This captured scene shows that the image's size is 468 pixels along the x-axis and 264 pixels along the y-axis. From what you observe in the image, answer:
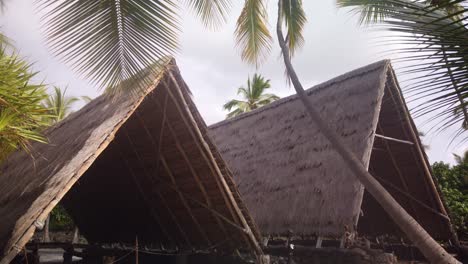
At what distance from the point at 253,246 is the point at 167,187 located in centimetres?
176

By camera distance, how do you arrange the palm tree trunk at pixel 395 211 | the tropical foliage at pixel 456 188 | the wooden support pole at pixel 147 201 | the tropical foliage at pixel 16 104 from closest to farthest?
the tropical foliage at pixel 16 104
the palm tree trunk at pixel 395 211
the wooden support pole at pixel 147 201
the tropical foliage at pixel 456 188

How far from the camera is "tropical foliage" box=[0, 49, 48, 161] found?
3.14m

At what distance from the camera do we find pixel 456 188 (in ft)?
38.6

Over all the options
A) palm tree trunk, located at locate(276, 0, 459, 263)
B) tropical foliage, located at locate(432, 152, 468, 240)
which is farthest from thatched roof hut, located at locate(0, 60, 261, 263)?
tropical foliage, located at locate(432, 152, 468, 240)

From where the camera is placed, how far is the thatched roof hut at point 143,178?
→ 10.6ft

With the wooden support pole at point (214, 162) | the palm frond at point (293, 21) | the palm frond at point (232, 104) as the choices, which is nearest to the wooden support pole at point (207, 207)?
the wooden support pole at point (214, 162)

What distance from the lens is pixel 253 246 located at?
4750 millimetres

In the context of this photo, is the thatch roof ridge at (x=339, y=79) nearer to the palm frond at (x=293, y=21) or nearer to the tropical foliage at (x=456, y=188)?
the palm frond at (x=293, y=21)

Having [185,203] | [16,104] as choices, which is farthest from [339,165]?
[16,104]

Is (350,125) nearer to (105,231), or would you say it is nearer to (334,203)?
(334,203)

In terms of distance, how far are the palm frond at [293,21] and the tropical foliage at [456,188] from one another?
271 inches

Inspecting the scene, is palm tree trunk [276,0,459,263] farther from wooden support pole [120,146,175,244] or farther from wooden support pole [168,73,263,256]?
wooden support pole [120,146,175,244]

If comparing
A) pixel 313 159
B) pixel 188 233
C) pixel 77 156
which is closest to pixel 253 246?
pixel 188 233

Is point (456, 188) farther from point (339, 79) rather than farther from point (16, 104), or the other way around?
point (16, 104)
